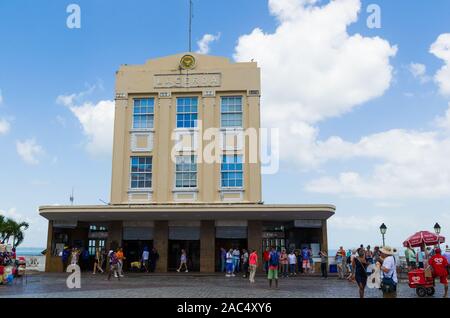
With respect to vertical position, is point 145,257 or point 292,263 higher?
point 145,257

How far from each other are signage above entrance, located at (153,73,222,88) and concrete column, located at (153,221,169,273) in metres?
9.03

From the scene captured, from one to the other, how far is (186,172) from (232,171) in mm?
2949

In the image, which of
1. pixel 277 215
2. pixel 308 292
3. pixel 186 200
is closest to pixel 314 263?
pixel 277 215

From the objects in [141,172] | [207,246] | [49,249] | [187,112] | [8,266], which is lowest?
[8,266]

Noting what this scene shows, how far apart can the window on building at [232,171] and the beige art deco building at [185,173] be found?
0.06 metres

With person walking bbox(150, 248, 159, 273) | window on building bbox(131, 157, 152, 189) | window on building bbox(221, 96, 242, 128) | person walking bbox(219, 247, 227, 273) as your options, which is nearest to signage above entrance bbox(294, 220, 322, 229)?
person walking bbox(219, 247, 227, 273)

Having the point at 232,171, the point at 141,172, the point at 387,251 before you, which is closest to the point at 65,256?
the point at 141,172

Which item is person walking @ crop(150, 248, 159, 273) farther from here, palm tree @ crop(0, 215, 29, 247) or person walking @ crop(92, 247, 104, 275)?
palm tree @ crop(0, 215, 29, 247)

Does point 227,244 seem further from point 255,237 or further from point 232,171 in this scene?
point 232,171

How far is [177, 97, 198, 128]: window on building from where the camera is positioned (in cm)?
3158

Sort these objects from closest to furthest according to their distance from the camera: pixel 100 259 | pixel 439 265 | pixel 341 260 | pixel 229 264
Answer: pixel 439 265 < pixel 341 260 < pixel 229 264 < pixel 100 259

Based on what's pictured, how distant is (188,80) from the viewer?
105 ft
